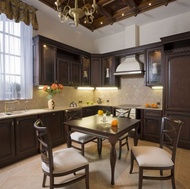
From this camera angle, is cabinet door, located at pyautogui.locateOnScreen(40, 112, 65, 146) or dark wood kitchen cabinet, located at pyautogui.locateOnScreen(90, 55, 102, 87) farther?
dark wood kitchen cabinet, located at pyautogui.locateOnScreen(90, 55, 102, 87)

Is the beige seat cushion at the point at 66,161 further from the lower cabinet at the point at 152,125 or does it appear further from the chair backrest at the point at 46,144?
the lower cabinet at the point at 152,125

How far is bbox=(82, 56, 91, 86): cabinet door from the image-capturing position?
4.36m

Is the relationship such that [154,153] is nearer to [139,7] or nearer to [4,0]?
[139,7]

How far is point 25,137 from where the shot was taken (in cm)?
264

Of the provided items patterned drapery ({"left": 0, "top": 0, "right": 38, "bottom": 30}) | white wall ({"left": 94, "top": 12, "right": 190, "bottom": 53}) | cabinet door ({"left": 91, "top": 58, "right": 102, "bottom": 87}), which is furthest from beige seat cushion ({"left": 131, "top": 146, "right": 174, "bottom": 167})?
patterned drapery ({"left": 0, "top": 0, "right": 38, "bottom": 30})

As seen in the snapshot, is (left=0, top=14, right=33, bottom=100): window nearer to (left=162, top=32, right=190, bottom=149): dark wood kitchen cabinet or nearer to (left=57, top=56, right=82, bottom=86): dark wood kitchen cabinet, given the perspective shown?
(left=57, top=56, right=82, bottom=86): dark wood kitchen cabinet

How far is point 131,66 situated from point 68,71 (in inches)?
70.1

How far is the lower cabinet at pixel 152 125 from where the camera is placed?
3361 mm

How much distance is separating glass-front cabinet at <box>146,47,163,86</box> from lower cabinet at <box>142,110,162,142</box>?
777 millimetres

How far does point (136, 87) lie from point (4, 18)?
367 cm

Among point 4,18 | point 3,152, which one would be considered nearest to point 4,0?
point 4,18

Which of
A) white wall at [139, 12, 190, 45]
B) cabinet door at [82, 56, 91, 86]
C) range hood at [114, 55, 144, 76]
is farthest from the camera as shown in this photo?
cabinet door at [82, 56, 91, 86]

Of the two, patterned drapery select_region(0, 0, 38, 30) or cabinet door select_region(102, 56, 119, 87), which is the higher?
patterned drapery select_region(0, 0, 38, 30)

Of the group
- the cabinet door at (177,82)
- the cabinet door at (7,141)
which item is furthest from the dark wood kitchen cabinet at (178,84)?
the cabinet door at (7,141)
